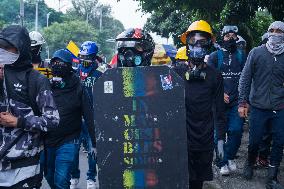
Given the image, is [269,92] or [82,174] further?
[82,174]

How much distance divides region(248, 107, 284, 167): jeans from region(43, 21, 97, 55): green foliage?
66.1 meters

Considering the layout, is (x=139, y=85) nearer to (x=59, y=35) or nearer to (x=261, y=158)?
(x=261, y=158)

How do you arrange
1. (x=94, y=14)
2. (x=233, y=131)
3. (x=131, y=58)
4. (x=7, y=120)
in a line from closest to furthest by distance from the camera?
1. (x=7, y=120)
2. (x=131, y=58)
3. (x=233, y=131)
4. (x=94, y=14)

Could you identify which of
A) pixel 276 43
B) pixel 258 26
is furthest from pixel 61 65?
pixel 258 26

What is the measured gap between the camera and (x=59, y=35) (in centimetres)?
7062

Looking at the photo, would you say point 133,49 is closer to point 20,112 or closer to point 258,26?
point 20,112

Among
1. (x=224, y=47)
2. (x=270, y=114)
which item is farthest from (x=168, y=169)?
(x=224, y=47)

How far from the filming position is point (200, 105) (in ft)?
Result: 13.5

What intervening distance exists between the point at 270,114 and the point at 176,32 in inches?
629

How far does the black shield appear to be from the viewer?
11.2 feet

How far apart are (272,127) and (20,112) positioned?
3.32 metres

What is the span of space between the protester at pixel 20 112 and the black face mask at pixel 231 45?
383 centimetres

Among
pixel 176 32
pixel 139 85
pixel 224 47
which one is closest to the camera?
pixel 139 85

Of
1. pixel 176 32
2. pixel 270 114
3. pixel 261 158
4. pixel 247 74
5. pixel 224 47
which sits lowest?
pixel 261 158
